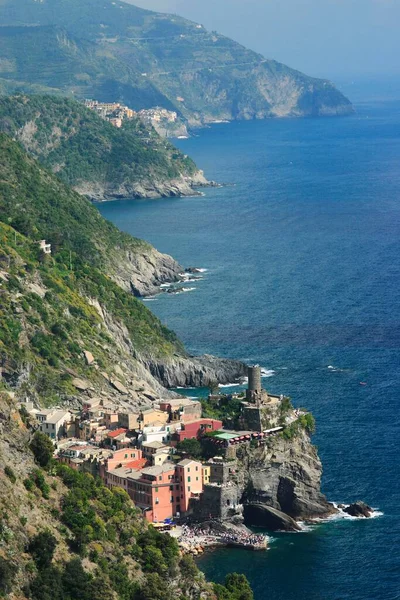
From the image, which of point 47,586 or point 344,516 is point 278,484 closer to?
point 344,516

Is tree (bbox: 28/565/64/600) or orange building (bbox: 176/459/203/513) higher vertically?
tree (bbox: 28/565/64/600)

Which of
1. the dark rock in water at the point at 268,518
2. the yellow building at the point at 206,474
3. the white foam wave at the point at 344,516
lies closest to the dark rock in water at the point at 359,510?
the white foam wave at the point at 344,516

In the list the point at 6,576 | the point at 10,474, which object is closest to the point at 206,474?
the point at 10,474

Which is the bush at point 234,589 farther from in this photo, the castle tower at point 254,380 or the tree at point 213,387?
the tree at point 213,387

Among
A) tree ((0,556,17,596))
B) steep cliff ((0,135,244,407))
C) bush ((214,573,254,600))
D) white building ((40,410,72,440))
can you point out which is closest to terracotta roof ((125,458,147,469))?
white building ((40,410,72,440))

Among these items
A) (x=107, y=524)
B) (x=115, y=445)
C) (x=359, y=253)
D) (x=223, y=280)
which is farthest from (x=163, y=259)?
(x=107, y=524)

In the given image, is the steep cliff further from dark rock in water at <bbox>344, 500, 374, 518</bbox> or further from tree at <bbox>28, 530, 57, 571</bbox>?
tree at <bbox>28, 530, 57, 571</bbox>

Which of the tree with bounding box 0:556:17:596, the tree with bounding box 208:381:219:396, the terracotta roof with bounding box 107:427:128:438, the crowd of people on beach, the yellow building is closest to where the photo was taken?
the tree with bounding box 0:556:17:596
